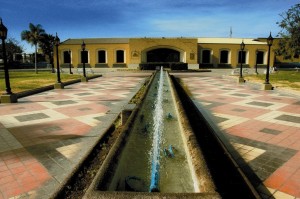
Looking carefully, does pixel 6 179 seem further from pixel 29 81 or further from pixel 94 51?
pixel 94 51

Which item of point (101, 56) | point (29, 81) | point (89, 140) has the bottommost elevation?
point (89, 140)

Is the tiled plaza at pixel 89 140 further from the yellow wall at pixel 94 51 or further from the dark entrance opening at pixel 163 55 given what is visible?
Answer: the yellow wall at pixel 94 51

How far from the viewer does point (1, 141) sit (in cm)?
582

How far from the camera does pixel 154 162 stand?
4332mm

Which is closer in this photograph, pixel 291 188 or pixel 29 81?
pixel 291 188

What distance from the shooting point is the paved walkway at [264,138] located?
3.92 metres

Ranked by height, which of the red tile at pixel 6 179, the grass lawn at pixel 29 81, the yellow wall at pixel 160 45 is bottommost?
the red tile at pixel 6 179

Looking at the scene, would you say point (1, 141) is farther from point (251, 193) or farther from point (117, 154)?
point (251, 193)

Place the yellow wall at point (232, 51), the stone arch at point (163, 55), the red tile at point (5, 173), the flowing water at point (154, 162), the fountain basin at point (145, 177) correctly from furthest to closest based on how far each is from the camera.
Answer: the yellow wall at point (232, 51) < the stone arch at point (163, 55) < the red tile at point (5, 173) < the flowing water at point (154, 162) < the fountain basin at point (145, 177)

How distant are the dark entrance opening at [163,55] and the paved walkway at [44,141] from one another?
34837 millimetres

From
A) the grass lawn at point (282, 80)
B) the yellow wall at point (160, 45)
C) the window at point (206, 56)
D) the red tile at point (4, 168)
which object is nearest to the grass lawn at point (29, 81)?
the red tile at point (4, 168)

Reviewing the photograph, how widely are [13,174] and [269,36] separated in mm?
14716

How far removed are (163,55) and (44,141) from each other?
4002 centimetres

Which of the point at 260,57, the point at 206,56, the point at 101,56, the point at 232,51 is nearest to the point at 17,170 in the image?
the point at 101,56
